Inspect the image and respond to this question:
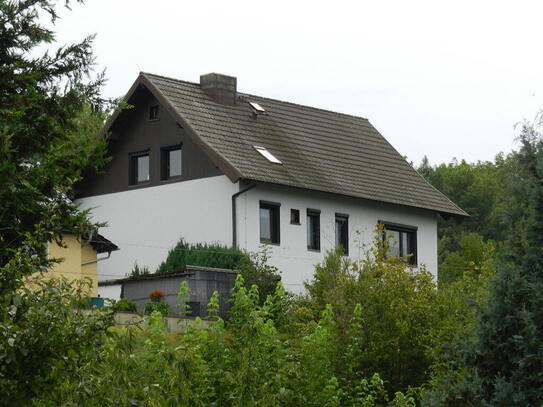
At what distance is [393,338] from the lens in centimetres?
2231

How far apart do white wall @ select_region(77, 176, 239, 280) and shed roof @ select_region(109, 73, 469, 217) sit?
132 cm

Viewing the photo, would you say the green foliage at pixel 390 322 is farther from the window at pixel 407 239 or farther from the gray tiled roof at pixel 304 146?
the window at pixel 407 239

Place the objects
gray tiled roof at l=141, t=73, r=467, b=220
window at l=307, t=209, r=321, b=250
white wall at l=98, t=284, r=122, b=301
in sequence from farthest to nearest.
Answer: window at l=307, t=209, r=321, b=250 → gray tiled roof at l=141, t=73, r=467, b=220 → white wall at l=98, t=284, r=122, b=301

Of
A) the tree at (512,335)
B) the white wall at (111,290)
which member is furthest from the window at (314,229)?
the tree at (512,335)

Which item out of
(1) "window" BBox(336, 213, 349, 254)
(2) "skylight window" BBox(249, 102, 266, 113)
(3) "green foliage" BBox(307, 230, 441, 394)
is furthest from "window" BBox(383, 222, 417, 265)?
(3) "green foliage" BBox(307, 230, 441, 394)

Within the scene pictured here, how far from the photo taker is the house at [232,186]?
37156 mm

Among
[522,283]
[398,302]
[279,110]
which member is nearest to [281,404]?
[522,283]

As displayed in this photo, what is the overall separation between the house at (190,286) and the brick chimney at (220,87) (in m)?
8.85

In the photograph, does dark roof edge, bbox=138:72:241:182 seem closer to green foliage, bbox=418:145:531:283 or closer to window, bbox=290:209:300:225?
window, bbox=290:209:300:225

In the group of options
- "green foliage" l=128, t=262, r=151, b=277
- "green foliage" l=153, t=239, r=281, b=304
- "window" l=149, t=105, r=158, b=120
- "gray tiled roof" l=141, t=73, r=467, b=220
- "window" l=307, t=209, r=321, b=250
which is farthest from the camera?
"window" l=307, t=209, r=321, b=250

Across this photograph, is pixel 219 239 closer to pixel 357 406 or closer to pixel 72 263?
pixel 72 263

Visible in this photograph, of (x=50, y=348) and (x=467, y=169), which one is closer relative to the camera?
(x=50, y=348)

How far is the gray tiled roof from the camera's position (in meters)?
37.8

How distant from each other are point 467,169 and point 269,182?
156ft
